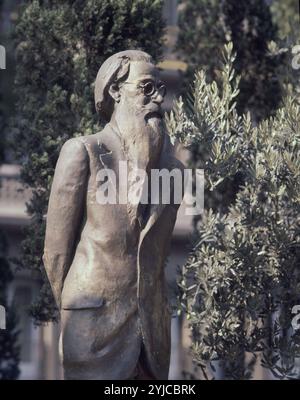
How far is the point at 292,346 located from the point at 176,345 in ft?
40.1

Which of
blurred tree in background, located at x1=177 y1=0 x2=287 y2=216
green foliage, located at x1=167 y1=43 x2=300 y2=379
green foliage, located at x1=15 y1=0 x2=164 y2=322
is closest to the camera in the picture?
green foliage, located at x1=167 y1=43 x2=300 y2=379

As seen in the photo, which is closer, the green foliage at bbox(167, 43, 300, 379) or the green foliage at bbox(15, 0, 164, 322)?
the green foliage at bbox(167, 43, 300, 379)

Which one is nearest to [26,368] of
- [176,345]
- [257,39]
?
[176,345]

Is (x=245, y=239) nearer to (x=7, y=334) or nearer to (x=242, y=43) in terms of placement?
(x=242, y=43)

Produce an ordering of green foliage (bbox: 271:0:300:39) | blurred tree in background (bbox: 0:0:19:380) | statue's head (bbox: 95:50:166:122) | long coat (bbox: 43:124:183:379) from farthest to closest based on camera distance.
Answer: green foliage (bbox: 271:0:300:39), blurred tree in background (bbox: 0:0:19:380), statue's head (bbox: 95:50:166:122), long coat (bbox: 43:124:183:379)

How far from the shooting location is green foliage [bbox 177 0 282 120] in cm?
2081

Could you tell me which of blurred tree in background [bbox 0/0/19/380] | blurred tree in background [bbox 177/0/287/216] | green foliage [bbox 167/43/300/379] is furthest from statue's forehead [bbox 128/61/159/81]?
blurred tree in background [bbox 0/0/19/380]

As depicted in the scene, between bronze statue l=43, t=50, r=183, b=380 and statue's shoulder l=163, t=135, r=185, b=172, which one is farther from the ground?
statue's shoulder l=163, t=135, r=185, b=172

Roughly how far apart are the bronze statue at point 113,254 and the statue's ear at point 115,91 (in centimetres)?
9

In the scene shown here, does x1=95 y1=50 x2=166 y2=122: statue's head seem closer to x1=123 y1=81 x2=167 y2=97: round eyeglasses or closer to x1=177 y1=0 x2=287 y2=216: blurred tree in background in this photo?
x1=123 y1=81 x2=167 y2=97: round eyeglasses

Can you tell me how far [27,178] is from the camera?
1827 centimetres

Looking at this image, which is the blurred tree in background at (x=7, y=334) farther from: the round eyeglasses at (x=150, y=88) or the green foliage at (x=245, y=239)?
the round eyeglasses at (x=150, y=88)

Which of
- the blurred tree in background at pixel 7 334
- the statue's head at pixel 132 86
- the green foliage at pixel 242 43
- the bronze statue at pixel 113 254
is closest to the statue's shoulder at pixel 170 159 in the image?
the bronze statue at pixel 113 254

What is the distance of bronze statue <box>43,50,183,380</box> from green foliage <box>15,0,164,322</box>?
470 centimetres
